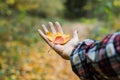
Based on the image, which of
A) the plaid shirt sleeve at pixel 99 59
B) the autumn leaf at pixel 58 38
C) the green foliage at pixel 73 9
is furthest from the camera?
A: the green foliage at pixel 73 9

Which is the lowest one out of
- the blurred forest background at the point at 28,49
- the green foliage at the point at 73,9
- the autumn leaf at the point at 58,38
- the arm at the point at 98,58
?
the green foliage at the point at 73,9

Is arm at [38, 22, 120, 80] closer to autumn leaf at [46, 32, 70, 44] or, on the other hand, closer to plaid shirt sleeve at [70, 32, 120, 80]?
plaid shirt sleeve at [70, 32, 120, 80]

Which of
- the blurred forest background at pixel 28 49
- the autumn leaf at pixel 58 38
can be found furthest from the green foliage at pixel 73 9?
the autumn leaf at pixel 58 38

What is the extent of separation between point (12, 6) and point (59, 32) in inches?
411

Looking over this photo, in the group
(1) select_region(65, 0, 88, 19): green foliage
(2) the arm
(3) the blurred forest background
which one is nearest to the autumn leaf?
(2) the arm

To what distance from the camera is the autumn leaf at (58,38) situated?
2.33 metres

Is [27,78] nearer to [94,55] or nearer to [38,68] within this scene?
[38,68]

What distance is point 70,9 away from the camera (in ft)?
58.3

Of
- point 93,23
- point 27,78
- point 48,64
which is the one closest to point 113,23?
point 93,23

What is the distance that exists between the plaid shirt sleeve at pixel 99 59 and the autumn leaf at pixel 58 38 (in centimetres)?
29

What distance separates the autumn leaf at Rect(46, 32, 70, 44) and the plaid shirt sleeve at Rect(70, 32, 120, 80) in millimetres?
289

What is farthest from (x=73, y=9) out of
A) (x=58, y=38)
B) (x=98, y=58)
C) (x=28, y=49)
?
(x=98, y=58)

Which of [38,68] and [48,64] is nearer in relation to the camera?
[38,68]

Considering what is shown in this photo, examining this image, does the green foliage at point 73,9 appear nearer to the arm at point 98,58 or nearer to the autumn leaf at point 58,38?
the autumn leaf at point 58,38
